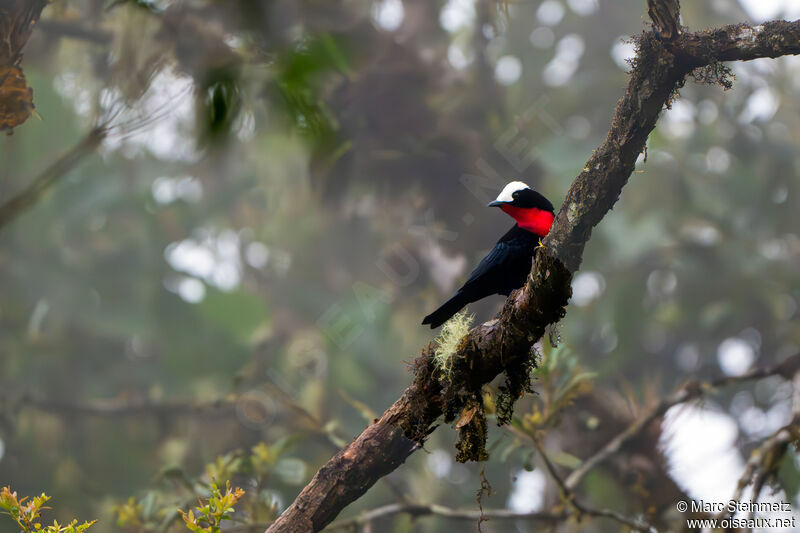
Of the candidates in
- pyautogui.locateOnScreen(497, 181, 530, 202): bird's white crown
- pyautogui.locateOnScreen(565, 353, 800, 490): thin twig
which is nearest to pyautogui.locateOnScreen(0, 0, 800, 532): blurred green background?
pyautogui.locateOnScreen(565, 353, 800, 490): thin twig

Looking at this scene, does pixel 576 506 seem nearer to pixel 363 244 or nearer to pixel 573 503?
pixel 573 503

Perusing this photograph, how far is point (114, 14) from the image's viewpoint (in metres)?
6.00

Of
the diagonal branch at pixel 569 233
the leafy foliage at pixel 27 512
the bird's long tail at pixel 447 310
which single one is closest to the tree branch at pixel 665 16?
the diagonal branch at pixel 569 233

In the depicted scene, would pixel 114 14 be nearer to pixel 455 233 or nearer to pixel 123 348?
pixel 455 233

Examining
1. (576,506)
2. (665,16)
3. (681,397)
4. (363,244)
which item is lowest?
(576,506)

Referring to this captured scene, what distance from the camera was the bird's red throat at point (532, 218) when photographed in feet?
9.12

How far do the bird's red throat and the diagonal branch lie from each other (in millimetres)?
315

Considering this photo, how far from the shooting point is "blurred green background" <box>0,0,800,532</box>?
21.6ft

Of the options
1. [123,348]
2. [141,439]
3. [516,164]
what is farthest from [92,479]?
[516,164]

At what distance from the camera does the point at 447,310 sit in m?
2.65

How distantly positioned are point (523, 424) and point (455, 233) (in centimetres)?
282

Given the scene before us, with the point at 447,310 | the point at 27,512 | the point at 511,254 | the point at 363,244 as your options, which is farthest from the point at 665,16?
the point at 363,244

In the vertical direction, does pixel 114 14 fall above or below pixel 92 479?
above

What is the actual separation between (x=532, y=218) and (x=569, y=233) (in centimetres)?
42
